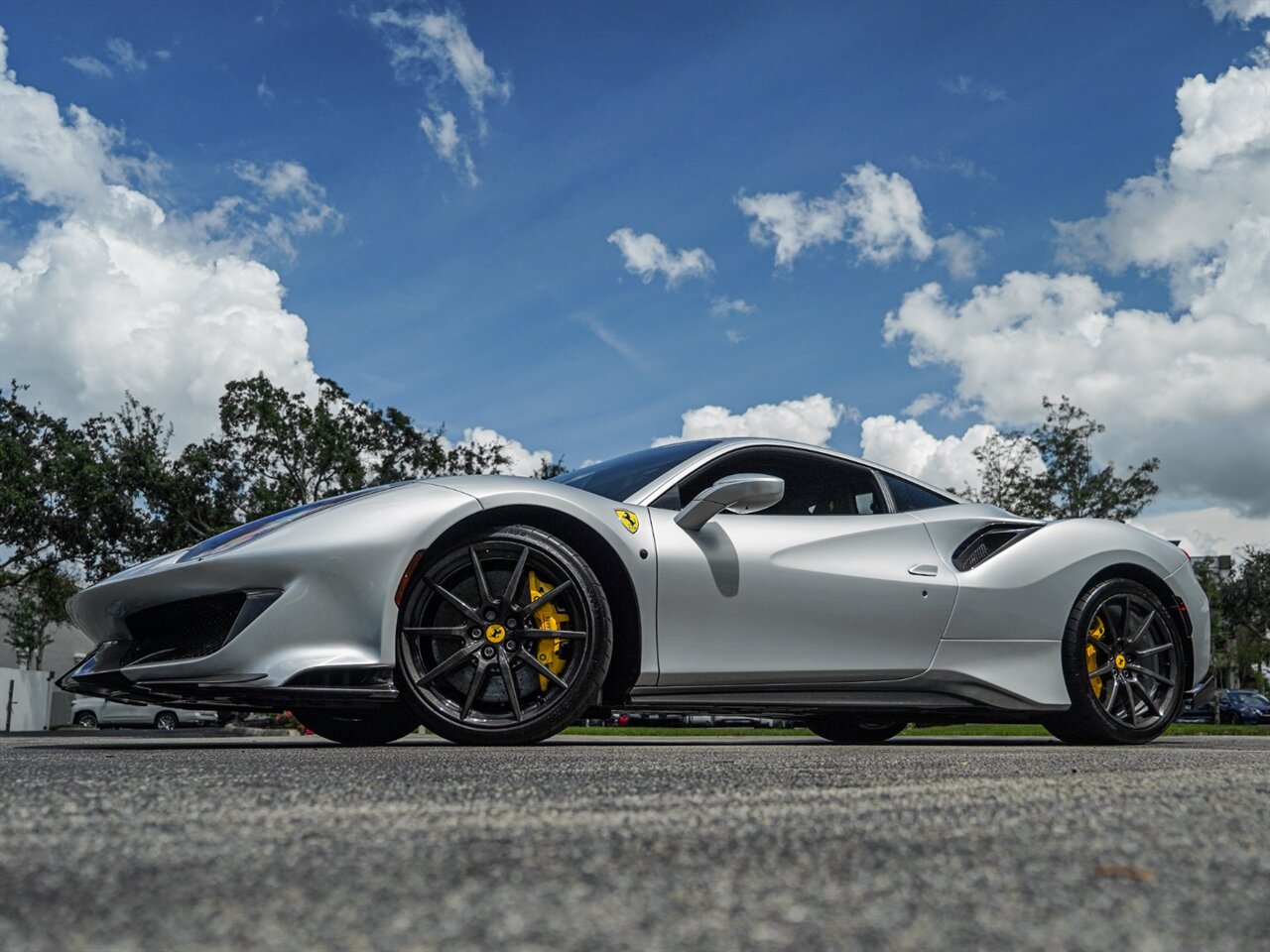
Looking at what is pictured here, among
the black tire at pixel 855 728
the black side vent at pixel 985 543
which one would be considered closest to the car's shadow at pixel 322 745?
the black tire at pixel 855 728

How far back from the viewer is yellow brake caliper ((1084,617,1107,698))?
211 inches

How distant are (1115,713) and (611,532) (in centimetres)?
272

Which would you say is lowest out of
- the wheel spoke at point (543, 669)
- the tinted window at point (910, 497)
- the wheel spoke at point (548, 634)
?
the wheel spoke at point (543, 669)

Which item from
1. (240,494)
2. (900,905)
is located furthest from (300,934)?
(240,494)

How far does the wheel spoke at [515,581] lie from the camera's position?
4.05m

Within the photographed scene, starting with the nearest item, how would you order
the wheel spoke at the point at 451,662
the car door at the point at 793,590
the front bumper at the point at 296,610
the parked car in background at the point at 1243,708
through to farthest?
the front bumper at the point at 296,610
the wheel spoke at the point at 451,662
the car door at the point at 793,590
the parked car in background at the point at 1243,708

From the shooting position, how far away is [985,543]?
5430 mm

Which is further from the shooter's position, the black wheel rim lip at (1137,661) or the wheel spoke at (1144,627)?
the wheel spoke at (1144,627)

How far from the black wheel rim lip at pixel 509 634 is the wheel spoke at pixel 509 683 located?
15mm

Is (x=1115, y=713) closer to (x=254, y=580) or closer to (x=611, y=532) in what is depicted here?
(x=611, y=532)

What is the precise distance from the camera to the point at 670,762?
3.16m

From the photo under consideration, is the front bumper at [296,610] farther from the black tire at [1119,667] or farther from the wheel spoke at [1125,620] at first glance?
the wheel spoke at [1125,620]

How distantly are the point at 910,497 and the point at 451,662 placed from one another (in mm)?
2516

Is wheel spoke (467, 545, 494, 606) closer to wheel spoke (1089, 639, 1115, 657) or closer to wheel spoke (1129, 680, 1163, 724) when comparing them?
wheel spoke (1089, 639, 1115, 657)
